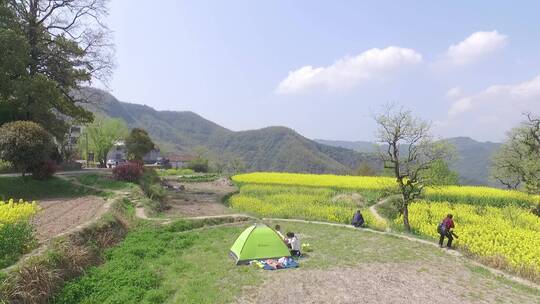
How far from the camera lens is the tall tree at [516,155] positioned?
54.7 m

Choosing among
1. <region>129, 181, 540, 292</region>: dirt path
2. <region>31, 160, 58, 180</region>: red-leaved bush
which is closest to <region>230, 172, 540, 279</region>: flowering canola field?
<region>129, 181, 540, 292</region>: dirt path

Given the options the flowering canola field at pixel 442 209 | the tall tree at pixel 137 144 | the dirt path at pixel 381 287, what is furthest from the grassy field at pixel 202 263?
the tall tree at pixel 137 144

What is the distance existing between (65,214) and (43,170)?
10764 millimetres

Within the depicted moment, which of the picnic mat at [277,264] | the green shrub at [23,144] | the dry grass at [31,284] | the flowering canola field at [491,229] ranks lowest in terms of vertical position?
the flowering canola field at [491,229]

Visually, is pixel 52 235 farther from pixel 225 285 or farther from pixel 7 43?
pixel 7 43

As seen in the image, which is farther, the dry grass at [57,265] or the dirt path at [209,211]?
the dirt path at [209,211]

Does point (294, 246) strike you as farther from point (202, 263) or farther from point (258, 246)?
point (202, 263)

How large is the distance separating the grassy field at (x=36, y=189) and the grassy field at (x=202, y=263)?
954 cm

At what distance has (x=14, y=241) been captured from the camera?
41.9 ft

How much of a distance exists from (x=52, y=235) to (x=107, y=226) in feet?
9.58

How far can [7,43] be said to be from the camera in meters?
27.9

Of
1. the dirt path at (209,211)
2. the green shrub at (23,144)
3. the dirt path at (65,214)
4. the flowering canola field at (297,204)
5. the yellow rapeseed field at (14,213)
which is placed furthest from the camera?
the flowering canola field at (297,204)

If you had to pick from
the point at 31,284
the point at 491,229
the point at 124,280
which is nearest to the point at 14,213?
the point at 31,284

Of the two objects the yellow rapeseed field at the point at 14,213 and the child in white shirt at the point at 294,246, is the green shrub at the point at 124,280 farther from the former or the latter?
the child in white shirt at the point at 294,246
